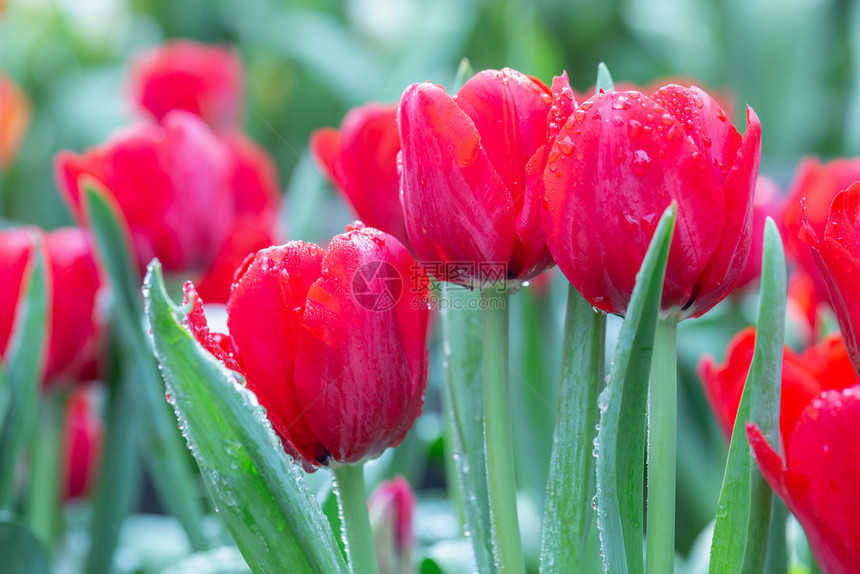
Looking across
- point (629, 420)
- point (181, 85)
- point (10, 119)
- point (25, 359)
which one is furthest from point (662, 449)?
point (10, 119)

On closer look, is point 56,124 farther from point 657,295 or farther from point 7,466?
point 657,295

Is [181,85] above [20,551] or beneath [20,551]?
above

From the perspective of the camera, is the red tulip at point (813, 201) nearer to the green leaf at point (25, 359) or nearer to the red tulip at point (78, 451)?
the green leaf at point (25, 359)

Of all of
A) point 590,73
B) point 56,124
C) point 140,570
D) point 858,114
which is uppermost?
point 590,73

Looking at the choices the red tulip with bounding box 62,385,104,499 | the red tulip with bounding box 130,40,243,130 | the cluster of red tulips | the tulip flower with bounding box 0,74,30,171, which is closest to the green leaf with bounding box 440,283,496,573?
the cluster of red tulips

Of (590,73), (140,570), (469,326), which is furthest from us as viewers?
(590,73)

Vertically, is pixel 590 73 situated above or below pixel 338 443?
above

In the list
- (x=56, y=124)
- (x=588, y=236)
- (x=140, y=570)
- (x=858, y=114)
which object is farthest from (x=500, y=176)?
(x=56, y=124)

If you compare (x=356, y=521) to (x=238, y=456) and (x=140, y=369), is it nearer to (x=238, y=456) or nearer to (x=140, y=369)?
(x=238, y=456)
